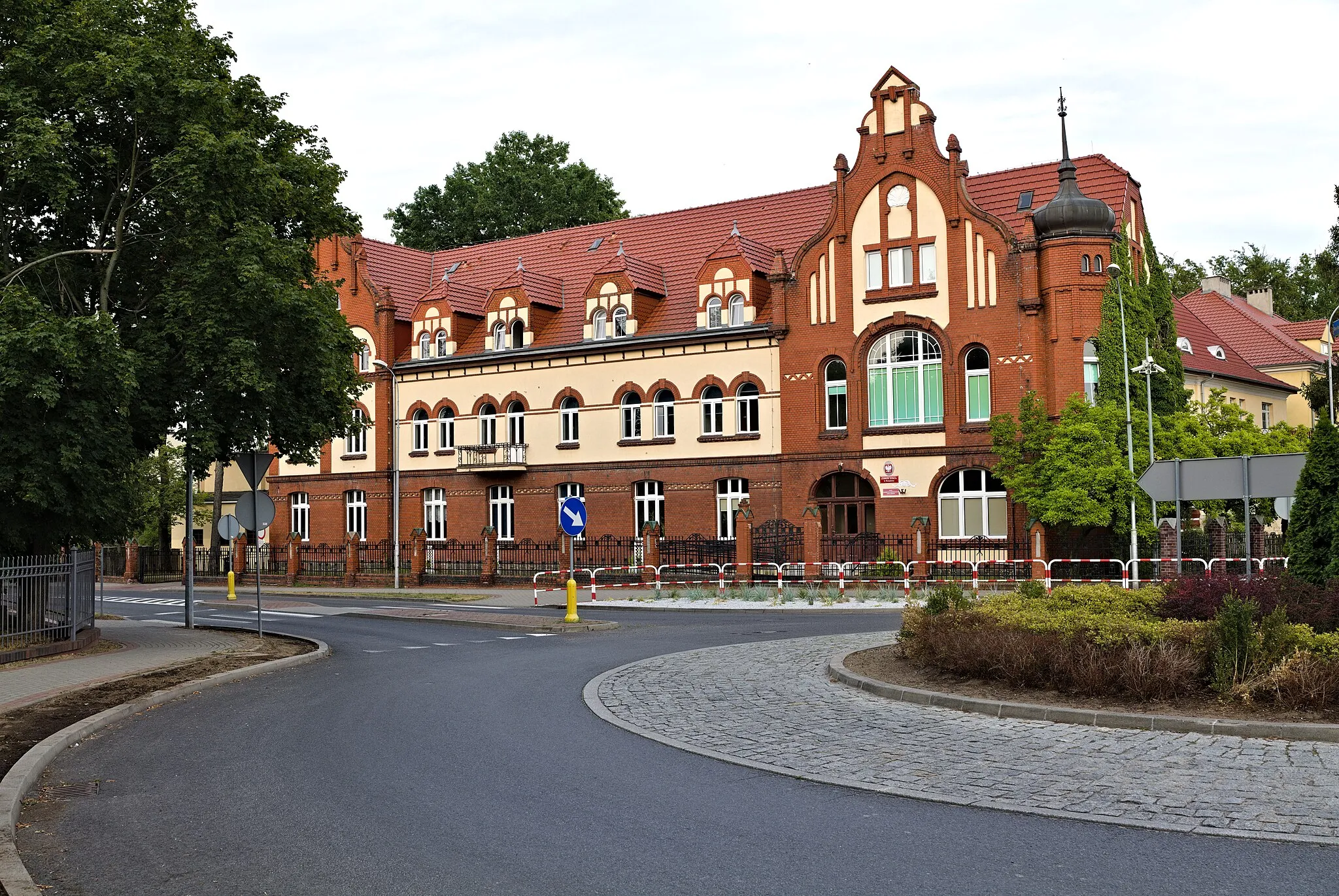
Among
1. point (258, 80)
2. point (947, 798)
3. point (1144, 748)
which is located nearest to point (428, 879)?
point (947, 798)

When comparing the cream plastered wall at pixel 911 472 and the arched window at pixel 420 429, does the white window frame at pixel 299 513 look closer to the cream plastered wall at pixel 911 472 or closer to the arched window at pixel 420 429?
the arched window at pixel 420 429

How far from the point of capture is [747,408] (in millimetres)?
43125

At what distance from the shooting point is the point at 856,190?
1625 inches

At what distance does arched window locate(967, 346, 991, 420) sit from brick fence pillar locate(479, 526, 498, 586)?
634 inches

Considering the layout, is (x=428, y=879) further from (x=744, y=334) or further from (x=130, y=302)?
(x=744, y=334)

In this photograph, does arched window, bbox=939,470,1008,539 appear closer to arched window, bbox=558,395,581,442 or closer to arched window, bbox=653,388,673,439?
arched window, bbox=653,388,673,439

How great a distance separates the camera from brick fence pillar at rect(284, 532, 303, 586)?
46.2 meters

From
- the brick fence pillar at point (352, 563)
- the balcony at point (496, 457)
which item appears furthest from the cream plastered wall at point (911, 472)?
the brick fence pillar at point (352, 563)

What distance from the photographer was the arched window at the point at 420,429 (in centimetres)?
5038

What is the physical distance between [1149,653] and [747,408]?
32.0 meters

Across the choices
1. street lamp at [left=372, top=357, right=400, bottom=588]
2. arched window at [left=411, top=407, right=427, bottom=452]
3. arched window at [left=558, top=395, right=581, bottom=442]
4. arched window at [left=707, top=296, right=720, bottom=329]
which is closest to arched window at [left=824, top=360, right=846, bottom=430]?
arched window at [left=707, top=296, right=720, bottom=329]

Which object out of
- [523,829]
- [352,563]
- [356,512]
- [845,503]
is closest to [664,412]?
[845,503]

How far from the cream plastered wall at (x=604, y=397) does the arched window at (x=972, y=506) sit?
6219 millimetres

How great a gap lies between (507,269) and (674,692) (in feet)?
138
